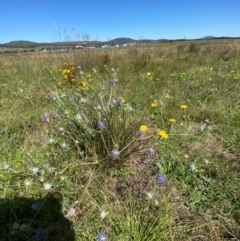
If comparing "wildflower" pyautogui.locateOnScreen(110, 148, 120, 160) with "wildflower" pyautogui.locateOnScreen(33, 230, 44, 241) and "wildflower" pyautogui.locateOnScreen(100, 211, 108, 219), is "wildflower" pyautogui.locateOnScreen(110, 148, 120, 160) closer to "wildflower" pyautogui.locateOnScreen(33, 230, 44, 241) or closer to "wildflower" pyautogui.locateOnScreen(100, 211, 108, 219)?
"wildflower" pyautogui.locateOnScreen(100, 211, 108, 219)

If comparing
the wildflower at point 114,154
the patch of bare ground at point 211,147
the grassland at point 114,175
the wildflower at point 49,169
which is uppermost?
the wildflower at point 114,154

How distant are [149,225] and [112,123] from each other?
721 mm

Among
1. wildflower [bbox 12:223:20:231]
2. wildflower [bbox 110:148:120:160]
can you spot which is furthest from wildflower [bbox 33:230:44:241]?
wildflower [bbox 110:148:120:160]

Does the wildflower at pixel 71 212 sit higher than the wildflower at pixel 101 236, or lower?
higher

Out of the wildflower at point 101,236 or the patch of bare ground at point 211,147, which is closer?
the wildflower at point 101,236

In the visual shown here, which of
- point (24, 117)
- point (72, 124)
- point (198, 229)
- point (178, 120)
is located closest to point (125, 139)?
point (72, 124)

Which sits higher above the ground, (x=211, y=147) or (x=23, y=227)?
(x=23, y=227)

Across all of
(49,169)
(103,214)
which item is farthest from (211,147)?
(49,169)

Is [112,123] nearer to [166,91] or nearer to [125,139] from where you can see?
[125,139]

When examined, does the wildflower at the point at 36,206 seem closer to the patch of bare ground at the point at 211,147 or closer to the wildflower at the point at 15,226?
the wildflower at the point at 15,226

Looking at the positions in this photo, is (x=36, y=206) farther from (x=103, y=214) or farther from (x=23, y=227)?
(x=103, y=214)

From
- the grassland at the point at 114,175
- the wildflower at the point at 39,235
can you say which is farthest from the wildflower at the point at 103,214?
the wildflower at the point at 39,235

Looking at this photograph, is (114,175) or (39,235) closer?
(39,235)

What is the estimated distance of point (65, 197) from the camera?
131 cm
